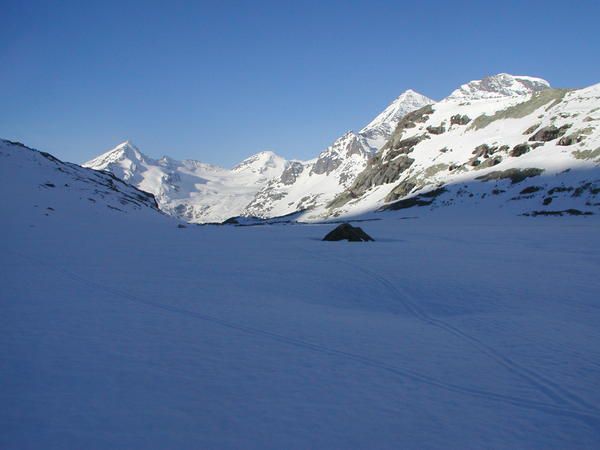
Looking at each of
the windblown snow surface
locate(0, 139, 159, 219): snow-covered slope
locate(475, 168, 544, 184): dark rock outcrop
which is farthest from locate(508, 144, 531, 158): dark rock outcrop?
the windblown snow surface

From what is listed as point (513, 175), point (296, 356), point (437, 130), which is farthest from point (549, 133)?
point (296, 356)

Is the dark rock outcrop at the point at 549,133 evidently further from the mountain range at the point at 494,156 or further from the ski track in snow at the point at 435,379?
the ski track in snow at the point at 435,379

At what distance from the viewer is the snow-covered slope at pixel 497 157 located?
6644 cm

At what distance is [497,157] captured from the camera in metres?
92.0

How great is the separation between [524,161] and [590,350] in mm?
81806

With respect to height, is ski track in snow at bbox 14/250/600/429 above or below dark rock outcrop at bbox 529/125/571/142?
below

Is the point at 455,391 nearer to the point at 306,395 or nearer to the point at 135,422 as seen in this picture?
the point at 306,395

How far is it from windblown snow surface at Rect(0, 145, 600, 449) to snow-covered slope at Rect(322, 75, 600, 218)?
161ft

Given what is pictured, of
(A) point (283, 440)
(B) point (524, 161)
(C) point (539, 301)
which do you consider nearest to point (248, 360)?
(A) point (283, 440)

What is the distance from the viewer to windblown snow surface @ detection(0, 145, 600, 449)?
6.10 m

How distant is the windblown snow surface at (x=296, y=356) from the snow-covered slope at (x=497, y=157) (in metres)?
49.2

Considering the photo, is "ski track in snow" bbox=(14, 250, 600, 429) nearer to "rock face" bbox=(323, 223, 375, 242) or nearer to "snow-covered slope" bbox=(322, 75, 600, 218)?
"rock face" bbox=(323, 223, 375, 242)

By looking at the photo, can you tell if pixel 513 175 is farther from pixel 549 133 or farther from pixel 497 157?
pixel 549 133

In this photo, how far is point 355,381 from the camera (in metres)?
7.88
